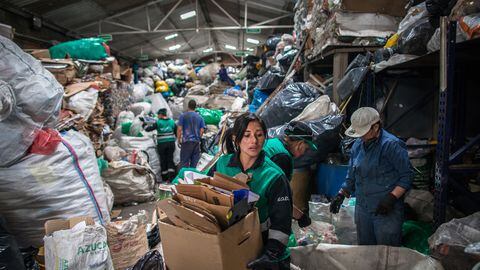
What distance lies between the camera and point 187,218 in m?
1.38

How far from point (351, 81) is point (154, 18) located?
26.7 ft

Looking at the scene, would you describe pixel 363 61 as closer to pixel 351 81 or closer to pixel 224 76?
pixel 351 81

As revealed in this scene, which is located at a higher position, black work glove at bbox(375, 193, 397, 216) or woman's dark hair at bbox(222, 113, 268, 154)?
woman's dark hair at bbox(222, 113, 268, 154)

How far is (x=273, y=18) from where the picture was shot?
32.1 ft

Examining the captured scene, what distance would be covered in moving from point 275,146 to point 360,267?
98 cm

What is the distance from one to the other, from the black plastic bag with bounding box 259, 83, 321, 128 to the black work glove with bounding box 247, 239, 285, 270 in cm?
272

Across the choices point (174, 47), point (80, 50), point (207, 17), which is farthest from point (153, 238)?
point (174, 47)

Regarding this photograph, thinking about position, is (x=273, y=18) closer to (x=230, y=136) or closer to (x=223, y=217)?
(x=230, y=136)

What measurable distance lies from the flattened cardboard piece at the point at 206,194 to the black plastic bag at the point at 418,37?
6.53ft

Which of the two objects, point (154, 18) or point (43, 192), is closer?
point (43, 192)

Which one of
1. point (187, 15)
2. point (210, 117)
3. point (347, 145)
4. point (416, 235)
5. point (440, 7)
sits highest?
point (187, 15)

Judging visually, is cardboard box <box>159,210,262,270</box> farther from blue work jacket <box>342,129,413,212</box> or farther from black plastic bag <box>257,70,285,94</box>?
black plastic bag <box>257,70,285,94</box>

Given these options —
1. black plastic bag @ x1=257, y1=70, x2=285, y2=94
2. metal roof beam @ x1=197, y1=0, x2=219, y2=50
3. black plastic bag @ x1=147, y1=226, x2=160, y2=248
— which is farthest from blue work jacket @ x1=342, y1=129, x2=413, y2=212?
metal roof beam @ x1=197, y1=0, x2=219, y2=50

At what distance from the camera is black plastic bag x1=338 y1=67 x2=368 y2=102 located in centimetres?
347
